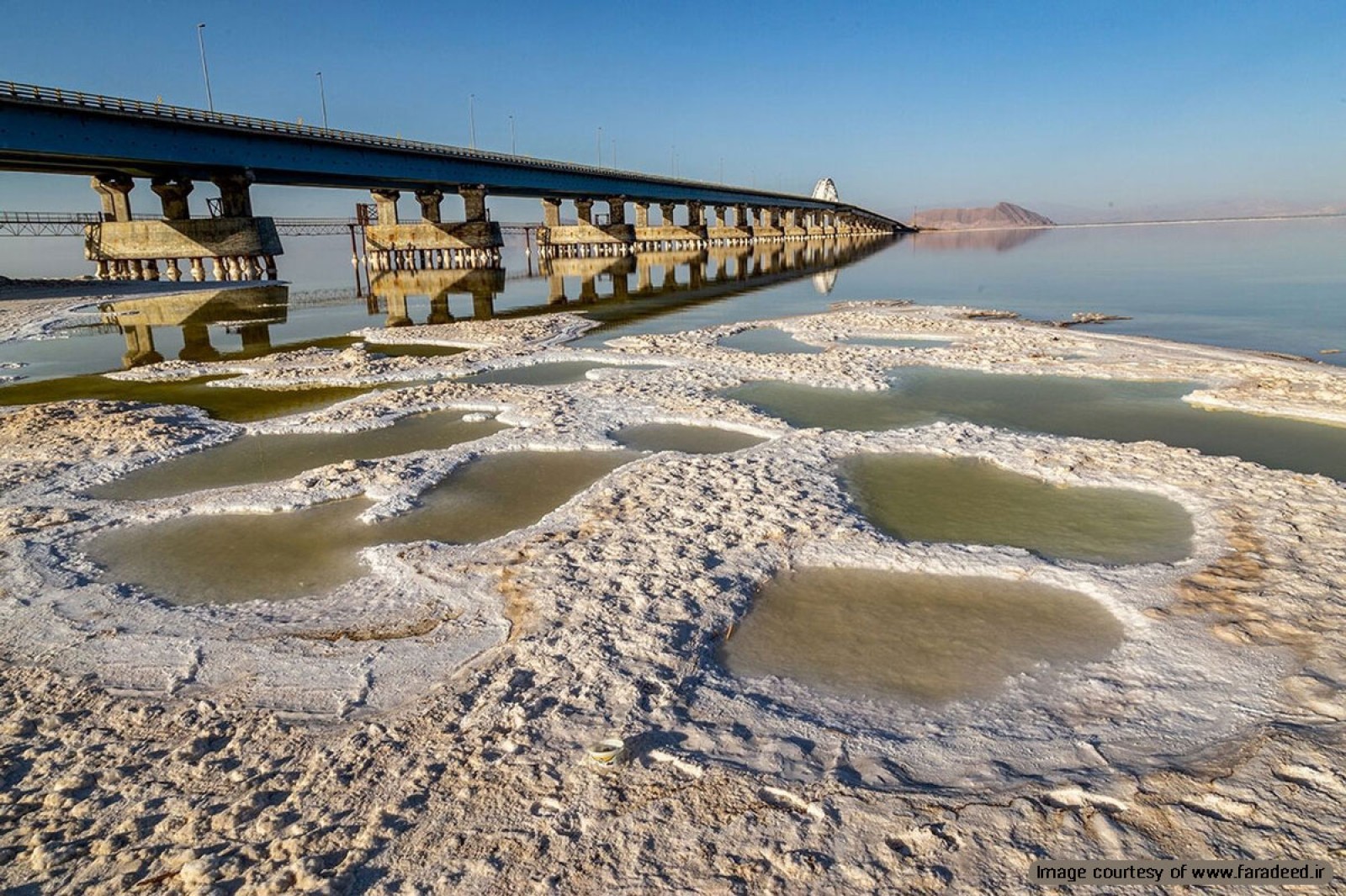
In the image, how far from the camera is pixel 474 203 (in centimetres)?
6234

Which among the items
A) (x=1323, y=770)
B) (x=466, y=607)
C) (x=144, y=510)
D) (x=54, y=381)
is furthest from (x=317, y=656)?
(x=54, y=381)

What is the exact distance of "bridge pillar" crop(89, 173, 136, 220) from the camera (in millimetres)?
46062

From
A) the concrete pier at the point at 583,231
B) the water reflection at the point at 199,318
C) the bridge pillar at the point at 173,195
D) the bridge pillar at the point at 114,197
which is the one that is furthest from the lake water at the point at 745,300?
the concrete pier at the point at 583,231

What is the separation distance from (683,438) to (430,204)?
6003cm

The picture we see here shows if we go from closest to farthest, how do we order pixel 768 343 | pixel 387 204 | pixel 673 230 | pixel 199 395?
pixel 199 395 < pixel 768 343 < pixel 387 204 < pixel 673 230

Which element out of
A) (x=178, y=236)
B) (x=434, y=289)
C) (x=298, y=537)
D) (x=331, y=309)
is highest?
(x=178, y=236)

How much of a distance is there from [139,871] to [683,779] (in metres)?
2.39

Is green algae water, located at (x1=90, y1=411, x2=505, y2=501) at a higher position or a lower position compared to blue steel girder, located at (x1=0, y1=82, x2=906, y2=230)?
lower

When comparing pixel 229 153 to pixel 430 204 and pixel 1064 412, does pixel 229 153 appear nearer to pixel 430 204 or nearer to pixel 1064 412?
pixel 430 204

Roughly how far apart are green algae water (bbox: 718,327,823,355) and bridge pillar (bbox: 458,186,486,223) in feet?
159

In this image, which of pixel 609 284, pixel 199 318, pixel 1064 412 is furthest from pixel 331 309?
pixel 1064 412

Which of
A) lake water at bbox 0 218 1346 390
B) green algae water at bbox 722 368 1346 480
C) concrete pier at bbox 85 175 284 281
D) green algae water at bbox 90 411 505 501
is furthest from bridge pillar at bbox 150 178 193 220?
green algae water at bbox 722 368 1346 480

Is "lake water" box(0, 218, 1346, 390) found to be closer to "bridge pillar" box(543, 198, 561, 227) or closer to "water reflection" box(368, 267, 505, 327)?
"water reflection" box(368, 267, 505, 327)

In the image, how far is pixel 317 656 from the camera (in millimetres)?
4672
